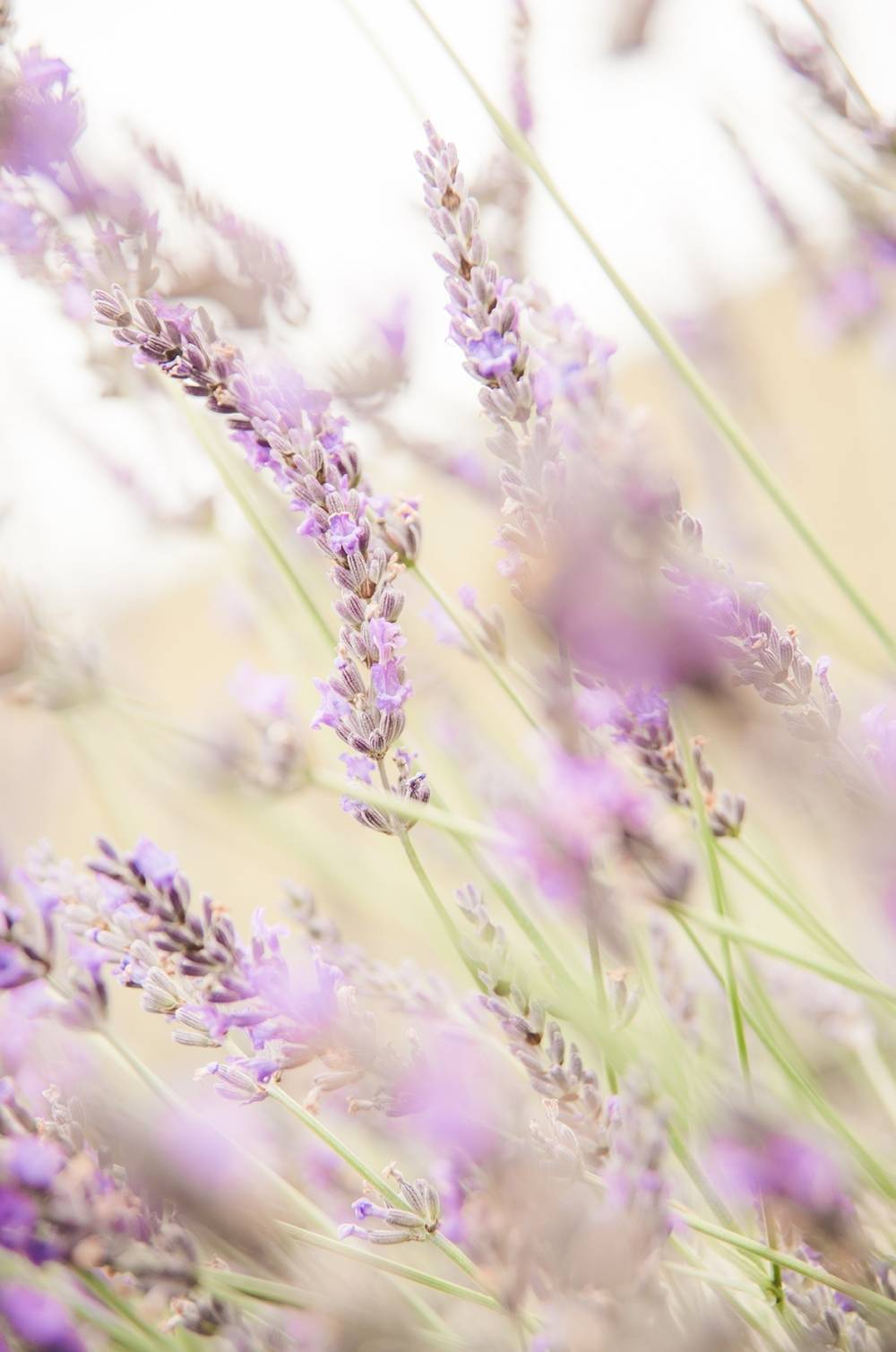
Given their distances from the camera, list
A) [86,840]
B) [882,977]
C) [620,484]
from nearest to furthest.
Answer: [620,484]
[882,977]
[86,840]

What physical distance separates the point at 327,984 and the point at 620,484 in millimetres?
326

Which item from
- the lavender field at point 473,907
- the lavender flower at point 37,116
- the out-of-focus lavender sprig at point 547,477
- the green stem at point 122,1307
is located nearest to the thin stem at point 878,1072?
the lavender field at point 473,907

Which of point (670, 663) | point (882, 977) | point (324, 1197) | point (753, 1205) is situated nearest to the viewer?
point (670, 663)

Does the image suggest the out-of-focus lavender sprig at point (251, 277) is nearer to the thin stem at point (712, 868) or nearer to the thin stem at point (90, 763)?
the thin stem at point (90, 763)

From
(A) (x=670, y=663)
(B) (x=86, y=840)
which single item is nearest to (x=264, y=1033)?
(A) (x=670, y=663)

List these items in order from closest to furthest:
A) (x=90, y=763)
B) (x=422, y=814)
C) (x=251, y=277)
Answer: (x=422, y=814)
(x=251, y=277)
(x=90, y=763)

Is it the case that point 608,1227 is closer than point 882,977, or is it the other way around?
point 608,1227

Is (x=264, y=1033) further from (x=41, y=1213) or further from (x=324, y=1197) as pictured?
(x=324, y=1197)

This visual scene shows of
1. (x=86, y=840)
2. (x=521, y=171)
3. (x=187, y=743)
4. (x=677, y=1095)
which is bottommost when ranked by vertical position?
(x=86, y=840)

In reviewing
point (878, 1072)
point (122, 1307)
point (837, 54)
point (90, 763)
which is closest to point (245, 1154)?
point (122, 1307)

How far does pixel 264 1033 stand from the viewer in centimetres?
56

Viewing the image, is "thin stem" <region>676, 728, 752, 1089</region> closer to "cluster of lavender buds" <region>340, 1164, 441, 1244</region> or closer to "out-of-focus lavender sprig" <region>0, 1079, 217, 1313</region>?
"cluster of lavender buds" <region>340, 1164, 441, 1244</region>

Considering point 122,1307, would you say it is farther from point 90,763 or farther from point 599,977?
point 90,763

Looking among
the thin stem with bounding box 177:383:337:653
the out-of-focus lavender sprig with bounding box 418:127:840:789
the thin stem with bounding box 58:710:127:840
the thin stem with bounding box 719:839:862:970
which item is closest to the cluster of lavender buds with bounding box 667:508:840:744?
the out-of-focus lavender sprig with bounding box 418:127:840:789
